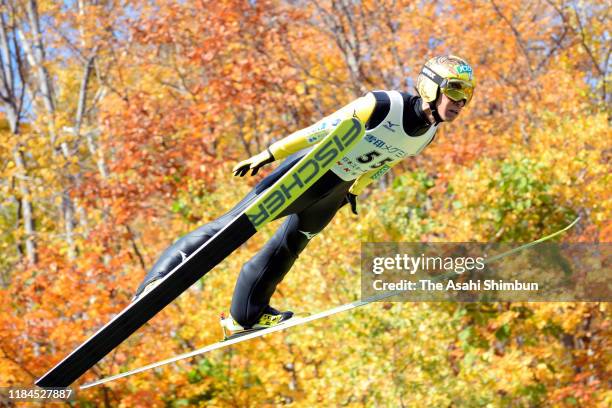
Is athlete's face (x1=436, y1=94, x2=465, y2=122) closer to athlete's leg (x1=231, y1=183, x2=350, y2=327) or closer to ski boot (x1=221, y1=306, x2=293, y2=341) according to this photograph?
athlete's leg (x1=231, y1=183, x2=350, y2=327)

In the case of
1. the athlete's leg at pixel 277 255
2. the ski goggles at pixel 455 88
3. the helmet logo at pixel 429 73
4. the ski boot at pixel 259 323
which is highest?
the helmet logo at pixel 429 73

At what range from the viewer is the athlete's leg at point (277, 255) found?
4727 millimetres

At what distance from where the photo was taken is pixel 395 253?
11.8m

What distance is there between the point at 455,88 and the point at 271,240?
1.67 meters

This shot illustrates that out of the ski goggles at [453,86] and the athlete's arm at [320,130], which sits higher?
the ski goggles at [453,86]

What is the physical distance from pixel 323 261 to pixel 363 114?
8.31 m

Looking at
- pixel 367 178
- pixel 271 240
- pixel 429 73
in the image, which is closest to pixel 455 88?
pixel 429 73

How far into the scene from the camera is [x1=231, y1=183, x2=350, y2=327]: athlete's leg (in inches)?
186

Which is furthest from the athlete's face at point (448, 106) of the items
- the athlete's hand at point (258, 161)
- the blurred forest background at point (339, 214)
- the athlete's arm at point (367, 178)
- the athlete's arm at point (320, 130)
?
the blurred forest background at point (339, 214)

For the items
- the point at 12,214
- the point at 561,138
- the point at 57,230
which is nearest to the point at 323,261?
the point at 561,138

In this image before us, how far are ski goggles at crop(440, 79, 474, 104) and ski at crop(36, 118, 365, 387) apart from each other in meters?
0.53

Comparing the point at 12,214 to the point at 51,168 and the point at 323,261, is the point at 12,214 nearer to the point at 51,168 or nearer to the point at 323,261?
the point at 51,168

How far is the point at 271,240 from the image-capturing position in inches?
195

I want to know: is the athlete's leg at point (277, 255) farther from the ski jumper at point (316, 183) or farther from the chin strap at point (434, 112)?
the chin strap at point (434, 112)
